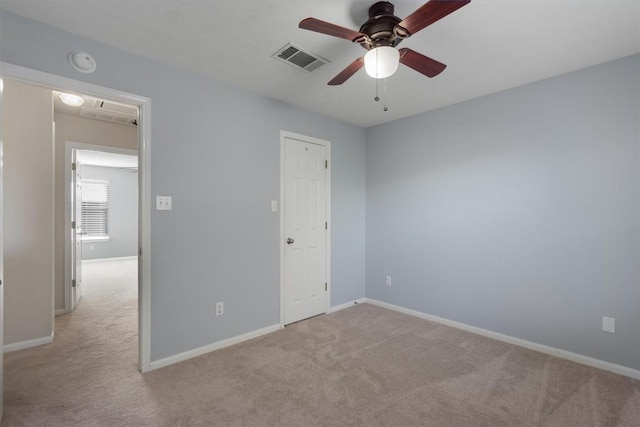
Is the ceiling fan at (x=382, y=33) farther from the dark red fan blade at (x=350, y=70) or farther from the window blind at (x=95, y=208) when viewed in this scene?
the window blind at (x=95, y=208)

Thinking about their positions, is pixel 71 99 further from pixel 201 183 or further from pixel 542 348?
pixel 542 348

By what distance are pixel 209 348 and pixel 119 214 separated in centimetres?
703

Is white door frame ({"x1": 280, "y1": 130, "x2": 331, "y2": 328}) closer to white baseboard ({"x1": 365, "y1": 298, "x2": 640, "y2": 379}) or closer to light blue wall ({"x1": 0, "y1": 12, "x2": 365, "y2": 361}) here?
light blue wall ({"x1": 0, "y1": 12, "x2": 365, "y2": 361})

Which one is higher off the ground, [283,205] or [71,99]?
[71,99]

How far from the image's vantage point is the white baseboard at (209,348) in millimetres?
2377

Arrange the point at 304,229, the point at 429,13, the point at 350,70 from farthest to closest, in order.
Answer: the point at 304,229, the point at 350,70, the point at 429,13

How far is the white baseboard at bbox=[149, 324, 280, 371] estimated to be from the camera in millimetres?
2377

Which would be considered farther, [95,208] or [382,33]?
[95,208]

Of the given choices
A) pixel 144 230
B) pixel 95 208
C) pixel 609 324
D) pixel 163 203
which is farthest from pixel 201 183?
A: pixel 95 208

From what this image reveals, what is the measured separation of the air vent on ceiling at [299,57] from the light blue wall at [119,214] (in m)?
7.49

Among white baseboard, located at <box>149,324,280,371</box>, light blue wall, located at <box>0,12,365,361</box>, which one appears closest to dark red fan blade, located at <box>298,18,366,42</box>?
light blue wall, located at <box>0,12,365,361</box>

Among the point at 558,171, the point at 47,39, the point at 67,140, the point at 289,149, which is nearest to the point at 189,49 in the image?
the point at 47,39

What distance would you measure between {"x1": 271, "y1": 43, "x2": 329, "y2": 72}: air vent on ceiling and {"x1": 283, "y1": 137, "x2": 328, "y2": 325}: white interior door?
98 cm

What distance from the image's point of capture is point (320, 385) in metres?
2.12
